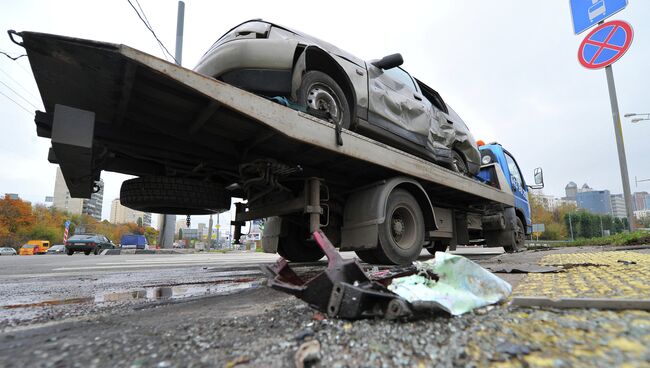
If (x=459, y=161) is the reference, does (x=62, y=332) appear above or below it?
below

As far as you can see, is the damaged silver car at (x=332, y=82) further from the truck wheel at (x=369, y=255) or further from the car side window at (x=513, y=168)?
the car side window at (x=513, y=168)

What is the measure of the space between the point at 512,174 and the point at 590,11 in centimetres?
400

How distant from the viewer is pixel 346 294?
1.51 meters

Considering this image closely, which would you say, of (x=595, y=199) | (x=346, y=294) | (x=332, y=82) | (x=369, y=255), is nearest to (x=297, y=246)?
(x=369, y=255)

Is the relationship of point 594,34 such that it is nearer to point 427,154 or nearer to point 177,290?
point 427,154

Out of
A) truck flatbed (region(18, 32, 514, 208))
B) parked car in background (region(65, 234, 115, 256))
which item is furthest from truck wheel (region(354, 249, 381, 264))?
parked car in background (region(65, 234, 115, 256))

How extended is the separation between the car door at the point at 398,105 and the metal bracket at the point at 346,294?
2.67 m

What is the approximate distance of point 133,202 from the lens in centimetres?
362

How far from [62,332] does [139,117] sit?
1836 mm

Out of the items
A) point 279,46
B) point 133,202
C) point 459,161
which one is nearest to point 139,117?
point 133,202

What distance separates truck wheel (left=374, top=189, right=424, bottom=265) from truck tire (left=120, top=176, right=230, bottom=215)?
6.62ft

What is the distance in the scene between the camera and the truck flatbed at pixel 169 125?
2.21m

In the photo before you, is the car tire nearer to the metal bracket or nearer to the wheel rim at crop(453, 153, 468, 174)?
the wheel rim at crop(453, 153, 468, 174)

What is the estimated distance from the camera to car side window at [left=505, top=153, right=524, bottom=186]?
8.61m
